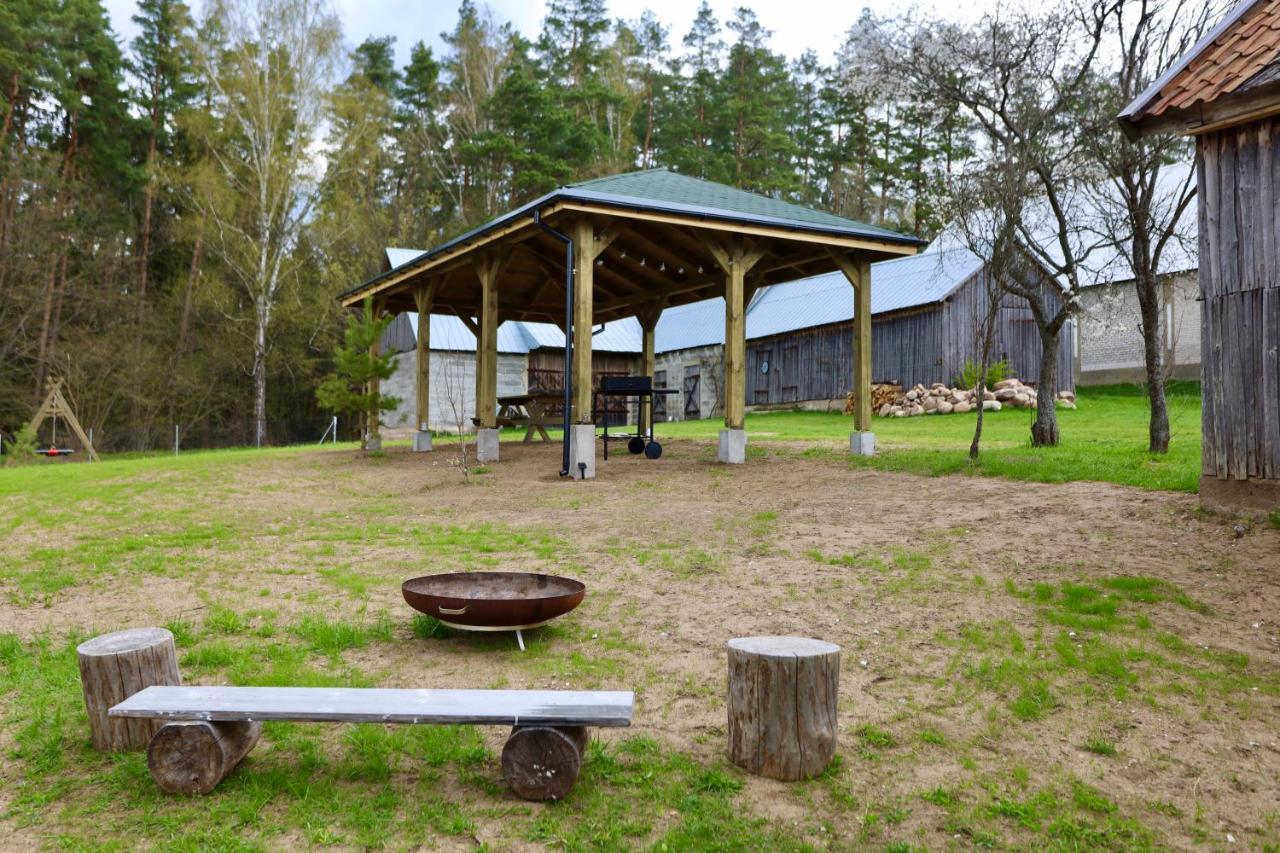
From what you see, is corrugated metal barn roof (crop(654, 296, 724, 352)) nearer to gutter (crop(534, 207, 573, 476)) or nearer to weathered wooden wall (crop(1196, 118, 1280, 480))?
gutter (crop(534, 207, 573, 476))

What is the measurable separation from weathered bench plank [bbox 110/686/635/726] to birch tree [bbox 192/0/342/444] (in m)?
24.9

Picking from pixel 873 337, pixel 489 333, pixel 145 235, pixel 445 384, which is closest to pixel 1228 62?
pixel 489 333

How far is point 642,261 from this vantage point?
15414mm

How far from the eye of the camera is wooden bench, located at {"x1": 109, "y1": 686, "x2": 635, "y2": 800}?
330 centimetres

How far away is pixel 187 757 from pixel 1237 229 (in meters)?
8.15

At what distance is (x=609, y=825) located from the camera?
10.6 ft

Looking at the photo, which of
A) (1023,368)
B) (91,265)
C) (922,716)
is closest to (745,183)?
(1023,368)

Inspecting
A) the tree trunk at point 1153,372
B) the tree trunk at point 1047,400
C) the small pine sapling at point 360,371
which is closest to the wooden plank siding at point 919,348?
the tree trunk at point 1047,400

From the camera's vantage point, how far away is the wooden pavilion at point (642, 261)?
37.7 feet

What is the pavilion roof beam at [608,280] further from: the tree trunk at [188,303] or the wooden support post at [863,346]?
the tree trunk at [188,303]

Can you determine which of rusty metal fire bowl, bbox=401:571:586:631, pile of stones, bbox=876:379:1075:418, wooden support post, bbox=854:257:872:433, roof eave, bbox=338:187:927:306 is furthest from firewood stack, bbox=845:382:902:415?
rusty metal fire bowl, bbox=401:571:586:631

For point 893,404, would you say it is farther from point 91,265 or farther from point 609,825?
point 91,265

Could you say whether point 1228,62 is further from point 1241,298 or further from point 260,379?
point 260,379

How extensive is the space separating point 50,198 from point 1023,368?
29.6 meters
